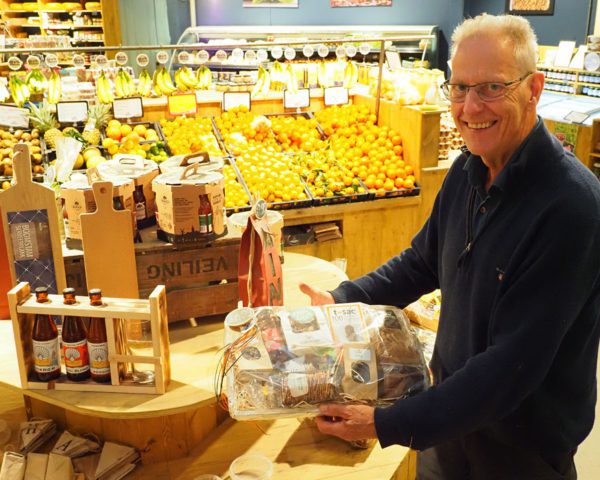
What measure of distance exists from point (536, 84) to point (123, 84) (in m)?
3.84

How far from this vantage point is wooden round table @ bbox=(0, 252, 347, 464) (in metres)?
1.71

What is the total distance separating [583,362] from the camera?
1519mm

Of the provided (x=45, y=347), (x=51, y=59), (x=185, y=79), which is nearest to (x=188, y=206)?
(x=45, y=347)

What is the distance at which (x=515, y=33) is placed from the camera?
142cm

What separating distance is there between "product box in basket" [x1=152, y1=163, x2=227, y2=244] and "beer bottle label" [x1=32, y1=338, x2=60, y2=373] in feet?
1.63

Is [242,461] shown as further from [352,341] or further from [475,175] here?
[475,175]

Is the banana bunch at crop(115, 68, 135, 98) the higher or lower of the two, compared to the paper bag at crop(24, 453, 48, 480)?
higher

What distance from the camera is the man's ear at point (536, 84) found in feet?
4.79

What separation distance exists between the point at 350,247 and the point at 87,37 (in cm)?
916

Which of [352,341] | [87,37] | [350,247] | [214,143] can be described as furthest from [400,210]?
[87,37]

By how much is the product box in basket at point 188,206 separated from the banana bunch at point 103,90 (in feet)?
9.44

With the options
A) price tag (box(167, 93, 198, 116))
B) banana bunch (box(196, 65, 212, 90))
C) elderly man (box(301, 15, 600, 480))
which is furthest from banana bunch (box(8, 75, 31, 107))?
elderly man (box(301, 15, 600, 480))

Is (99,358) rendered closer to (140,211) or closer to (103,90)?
(140,211)

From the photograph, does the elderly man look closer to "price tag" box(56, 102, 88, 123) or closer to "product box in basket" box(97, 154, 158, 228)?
"product box in basket" box(97, 154, 158, 228)
